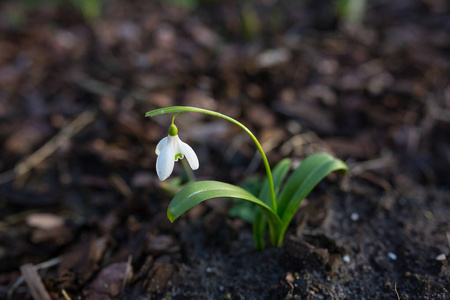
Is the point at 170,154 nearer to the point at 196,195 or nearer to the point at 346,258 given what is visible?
the point at 196,195

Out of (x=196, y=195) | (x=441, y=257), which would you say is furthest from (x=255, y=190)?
(x=441, y=257)

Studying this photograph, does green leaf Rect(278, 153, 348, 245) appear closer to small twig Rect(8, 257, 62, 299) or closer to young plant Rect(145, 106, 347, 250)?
young plant Rect(145, 106, 347, 250)

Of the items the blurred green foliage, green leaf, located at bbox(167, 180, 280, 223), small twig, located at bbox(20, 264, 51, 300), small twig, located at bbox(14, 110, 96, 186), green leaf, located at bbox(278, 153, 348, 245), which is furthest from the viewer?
the blurred green foliage

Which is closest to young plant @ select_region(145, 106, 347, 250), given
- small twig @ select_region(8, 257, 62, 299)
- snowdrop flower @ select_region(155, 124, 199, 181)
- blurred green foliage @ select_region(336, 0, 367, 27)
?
snowdrop flower @ select_region(155, 124, 199, 181)

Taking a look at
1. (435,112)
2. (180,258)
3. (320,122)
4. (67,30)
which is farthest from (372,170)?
(67,30)

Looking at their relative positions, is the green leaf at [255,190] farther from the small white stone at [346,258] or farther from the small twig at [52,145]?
the small twig at [52,145]

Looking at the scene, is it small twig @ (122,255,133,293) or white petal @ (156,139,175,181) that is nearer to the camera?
white petal @ (156,139,175,181)

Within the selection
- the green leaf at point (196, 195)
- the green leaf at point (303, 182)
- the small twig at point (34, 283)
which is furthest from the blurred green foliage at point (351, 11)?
the small twig at point (34, 283)
